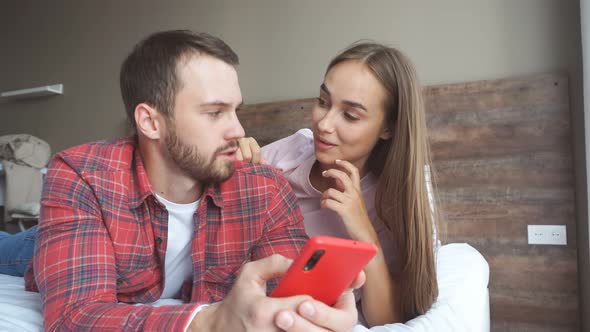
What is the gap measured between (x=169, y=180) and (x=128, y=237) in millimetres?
181

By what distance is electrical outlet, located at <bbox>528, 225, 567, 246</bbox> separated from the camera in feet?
6.09

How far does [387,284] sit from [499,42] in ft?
4.63

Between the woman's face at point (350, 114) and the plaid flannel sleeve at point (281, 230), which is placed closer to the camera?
the plaid flannel sleeve at point (281, 230)

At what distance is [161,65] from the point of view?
106cm

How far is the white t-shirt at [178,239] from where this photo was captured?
3.42 feet

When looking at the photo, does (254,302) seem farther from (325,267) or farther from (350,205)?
(350,205)

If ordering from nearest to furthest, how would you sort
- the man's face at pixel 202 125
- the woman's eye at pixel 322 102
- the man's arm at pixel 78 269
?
the man's arm at pixel 78 269, the man's face at pixel 202 125, the woman's eye at pixel 322 102

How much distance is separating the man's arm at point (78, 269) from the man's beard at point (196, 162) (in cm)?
21

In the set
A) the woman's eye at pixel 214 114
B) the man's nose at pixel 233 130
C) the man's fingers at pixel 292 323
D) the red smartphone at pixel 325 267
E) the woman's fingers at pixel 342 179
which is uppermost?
the woman's eye at pixel 214 114

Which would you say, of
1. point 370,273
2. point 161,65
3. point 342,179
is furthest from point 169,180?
point 370,273

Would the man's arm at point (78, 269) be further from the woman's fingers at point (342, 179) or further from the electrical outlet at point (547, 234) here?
the electrical outlet at point (547, 234)

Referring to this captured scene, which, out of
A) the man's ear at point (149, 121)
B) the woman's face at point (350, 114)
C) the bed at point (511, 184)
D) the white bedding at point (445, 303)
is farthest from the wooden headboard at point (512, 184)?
the man's ear at point (149, 121)

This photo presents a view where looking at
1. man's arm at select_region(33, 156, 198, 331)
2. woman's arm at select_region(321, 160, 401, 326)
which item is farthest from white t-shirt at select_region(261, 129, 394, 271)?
man's arm at select_region(33, 156, 198, 331)

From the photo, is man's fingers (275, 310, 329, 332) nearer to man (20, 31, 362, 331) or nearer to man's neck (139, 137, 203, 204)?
man (20, 31, 362, 331)
